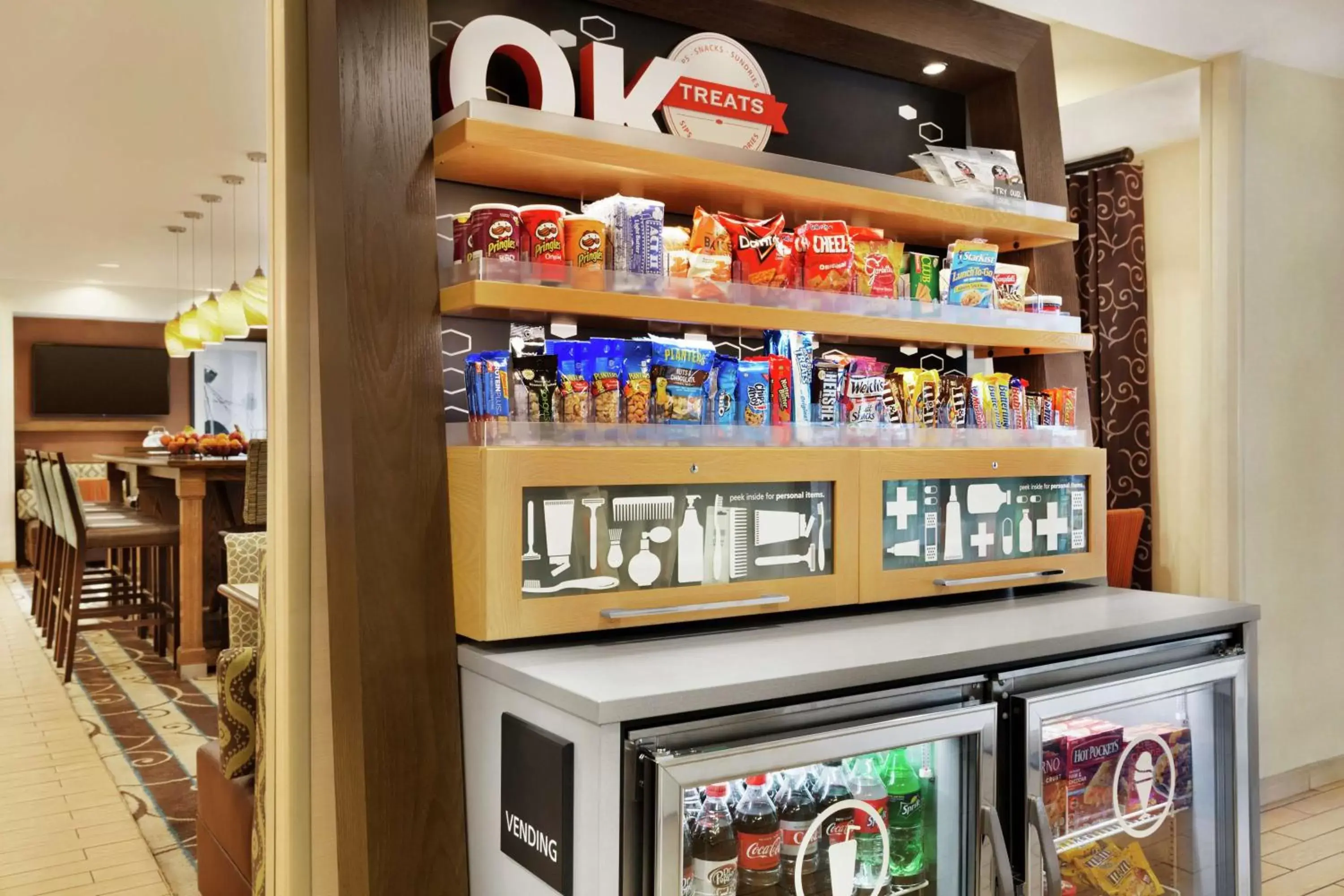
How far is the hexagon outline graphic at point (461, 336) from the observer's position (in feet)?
6.16

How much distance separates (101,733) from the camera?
13.5 feet

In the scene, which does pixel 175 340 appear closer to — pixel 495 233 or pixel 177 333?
pixel 177 333

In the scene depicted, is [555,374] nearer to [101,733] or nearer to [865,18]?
[865,18]

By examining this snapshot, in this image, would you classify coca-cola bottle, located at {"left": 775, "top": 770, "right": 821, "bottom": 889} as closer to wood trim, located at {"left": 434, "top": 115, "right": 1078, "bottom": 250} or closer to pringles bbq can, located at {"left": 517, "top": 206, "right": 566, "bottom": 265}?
pringles bbq can, located at {"left": 517, "top": 206, "right": 566, "bottom": 265}

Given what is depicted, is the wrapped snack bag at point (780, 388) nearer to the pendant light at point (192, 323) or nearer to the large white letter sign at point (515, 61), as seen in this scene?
the large white letter sign at point (515, 61)

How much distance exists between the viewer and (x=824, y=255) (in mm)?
2111

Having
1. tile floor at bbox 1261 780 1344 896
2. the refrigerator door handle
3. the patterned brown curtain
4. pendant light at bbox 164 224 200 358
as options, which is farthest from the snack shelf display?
pendant light at bbox 164 224 200 358

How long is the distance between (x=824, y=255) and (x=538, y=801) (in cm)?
123

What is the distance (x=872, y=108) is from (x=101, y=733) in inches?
148

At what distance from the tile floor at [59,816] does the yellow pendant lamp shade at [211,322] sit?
7.02 feet

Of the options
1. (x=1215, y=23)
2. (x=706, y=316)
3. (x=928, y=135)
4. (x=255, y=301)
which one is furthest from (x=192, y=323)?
(x=1215, y=23)

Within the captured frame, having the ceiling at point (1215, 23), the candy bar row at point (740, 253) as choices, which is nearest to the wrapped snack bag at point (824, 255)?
the candy bar row at point (740, 253)

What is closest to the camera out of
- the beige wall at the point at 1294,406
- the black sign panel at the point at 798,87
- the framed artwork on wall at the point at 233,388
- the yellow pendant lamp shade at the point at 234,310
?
the black sign panel at the point at 798,87

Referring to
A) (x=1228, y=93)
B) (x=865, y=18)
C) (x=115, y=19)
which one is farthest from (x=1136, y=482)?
(x=115, y=19)
